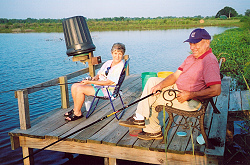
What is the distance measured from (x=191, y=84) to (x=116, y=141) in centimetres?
112

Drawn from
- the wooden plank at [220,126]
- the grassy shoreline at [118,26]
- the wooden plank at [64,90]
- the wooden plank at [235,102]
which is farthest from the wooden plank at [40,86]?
the grassy shoreline at [118,26]

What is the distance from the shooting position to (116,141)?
3277mm

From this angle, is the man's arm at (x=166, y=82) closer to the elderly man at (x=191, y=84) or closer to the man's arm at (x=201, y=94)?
the elderly man at (x=191, y=84)

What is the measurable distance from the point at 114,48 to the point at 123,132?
3.86 feet

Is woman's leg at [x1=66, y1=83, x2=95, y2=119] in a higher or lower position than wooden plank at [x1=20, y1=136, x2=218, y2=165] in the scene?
higher

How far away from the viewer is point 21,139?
3.69 metres

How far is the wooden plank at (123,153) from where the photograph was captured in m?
3.01

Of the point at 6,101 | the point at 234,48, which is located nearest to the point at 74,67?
the point at 6,101

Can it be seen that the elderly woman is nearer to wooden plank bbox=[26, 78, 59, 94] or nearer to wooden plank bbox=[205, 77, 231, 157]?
wooden plank bbox=[26, 78, 59, 94]

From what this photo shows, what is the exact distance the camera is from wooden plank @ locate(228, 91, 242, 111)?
14.3ft

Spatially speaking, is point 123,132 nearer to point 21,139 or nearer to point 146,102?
point 146,102

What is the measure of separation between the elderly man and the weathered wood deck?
0.67 feet

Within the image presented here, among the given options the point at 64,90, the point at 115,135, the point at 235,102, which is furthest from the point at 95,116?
the point at 235,102

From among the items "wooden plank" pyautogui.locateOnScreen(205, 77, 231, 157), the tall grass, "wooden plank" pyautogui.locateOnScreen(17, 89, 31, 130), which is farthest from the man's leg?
the tall grass
